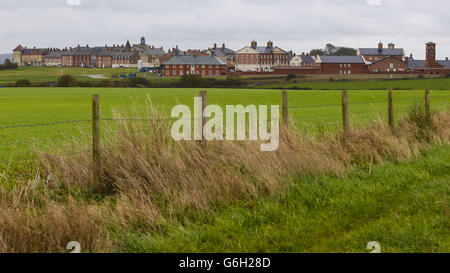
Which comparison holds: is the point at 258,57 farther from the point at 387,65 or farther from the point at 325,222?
the point at 325,222

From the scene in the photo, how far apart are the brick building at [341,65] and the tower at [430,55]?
57.3 ft

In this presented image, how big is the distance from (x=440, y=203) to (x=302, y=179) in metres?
2.48

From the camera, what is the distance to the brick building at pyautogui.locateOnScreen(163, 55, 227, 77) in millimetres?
158750

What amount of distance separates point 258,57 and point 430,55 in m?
58.2

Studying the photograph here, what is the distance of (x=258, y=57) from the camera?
182 meters

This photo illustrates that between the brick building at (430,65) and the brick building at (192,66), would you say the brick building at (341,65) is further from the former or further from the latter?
the brick building at (192,66)

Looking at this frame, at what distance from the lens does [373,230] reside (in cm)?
743

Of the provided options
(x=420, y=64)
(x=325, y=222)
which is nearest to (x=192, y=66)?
(x=420, y=64)

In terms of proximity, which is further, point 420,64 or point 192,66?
point 192,66

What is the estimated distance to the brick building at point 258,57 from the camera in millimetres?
182625

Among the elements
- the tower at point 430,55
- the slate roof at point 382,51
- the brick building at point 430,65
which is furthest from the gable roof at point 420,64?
the slate roof at point 382,51

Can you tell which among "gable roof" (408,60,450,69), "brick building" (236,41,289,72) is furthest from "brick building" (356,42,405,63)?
"brick building" (236,41,289,72)
